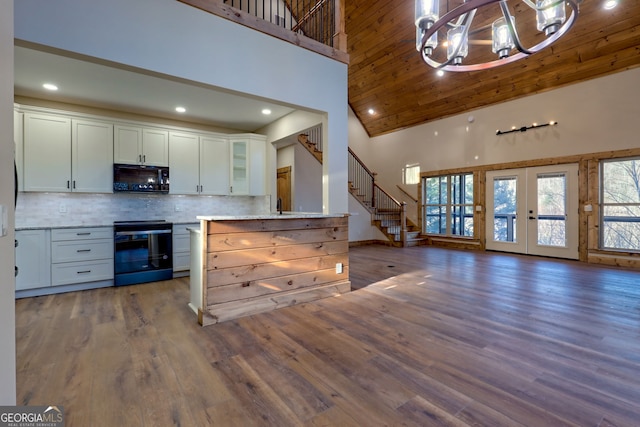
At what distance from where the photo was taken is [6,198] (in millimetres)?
1124

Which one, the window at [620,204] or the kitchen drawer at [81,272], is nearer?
the kitchen drawer at [81,272]

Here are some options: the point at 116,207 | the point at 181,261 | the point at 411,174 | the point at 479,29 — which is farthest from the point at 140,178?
the point at 411,174

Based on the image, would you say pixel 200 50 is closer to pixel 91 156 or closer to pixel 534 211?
pixel 91 156

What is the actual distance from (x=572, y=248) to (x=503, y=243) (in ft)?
4.32

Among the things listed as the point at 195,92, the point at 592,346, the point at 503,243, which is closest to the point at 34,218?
the point at 195,92

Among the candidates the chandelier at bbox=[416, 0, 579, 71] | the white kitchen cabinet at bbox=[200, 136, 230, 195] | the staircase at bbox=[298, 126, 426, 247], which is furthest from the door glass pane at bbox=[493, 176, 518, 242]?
the white kitchen cabinet at bbox=[200, 136, 230, 195]

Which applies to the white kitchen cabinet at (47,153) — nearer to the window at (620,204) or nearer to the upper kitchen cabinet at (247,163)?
the upper kitchen cabinet at (247,163)

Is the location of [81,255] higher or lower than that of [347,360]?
higher

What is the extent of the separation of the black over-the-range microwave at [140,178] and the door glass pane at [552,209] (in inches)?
305

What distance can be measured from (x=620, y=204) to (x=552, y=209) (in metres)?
1.07

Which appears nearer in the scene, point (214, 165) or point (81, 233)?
point (81, 233)

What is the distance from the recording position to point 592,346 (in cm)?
238

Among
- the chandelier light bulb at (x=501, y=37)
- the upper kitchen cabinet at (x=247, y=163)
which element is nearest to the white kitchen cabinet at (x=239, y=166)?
the upper kitchen cabinet at (x=247, y=163)

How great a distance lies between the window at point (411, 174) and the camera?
892 centimetres
